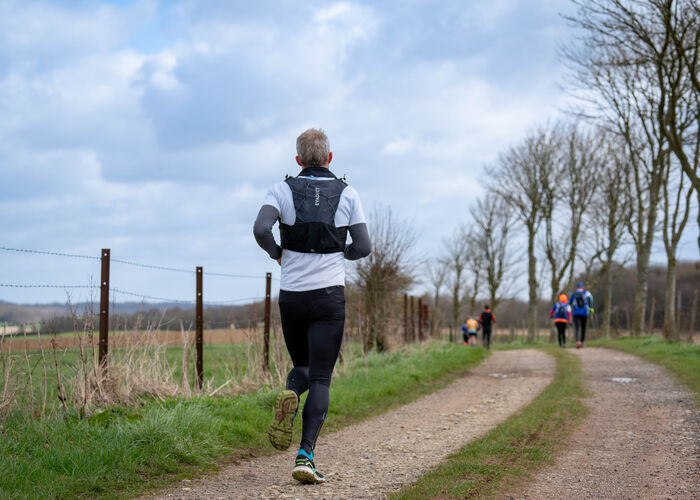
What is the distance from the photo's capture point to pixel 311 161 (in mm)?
4285

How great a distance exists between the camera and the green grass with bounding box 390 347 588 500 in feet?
13.8

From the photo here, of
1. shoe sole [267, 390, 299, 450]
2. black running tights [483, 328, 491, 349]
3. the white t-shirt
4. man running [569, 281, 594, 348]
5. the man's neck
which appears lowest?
black running tights [483, 328, 491, 349]

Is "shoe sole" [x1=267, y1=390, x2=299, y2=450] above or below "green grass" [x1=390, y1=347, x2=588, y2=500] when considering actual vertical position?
above

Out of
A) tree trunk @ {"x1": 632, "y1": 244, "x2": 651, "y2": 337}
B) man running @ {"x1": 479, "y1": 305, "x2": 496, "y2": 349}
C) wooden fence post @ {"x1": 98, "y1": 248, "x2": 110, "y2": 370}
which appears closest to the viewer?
wooden fence post @ {"x1": 98, "y1": 248, "x2": 110, "y2": 370}

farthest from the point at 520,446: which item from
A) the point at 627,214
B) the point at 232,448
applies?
the point at 627,214

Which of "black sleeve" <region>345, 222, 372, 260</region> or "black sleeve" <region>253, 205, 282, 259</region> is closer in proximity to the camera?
"black sleeve" <region>253, 205, 282, 259</region>

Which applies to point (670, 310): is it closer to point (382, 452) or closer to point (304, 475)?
point (382, 452)

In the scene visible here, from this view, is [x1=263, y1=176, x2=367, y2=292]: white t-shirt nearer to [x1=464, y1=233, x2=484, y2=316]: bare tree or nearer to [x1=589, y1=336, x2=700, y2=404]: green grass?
[x1=589, y1=336, x2=700, y2=404]: green grass

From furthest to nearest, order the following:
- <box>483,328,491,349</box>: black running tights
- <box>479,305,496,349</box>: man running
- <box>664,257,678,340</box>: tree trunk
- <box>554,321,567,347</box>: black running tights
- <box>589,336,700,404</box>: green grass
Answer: <box>479,305,496,349</box>: man running, <box>483,328,491,349</box>: black running tights, <box>554,321,567,347</box>: black running tights, <box>664,257,678,340</box>: tree trunk, <box>589,336,700,404</box>: green grass

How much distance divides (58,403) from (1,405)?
0.83m

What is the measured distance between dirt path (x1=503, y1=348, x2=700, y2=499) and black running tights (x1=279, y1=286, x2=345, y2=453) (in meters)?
1.39

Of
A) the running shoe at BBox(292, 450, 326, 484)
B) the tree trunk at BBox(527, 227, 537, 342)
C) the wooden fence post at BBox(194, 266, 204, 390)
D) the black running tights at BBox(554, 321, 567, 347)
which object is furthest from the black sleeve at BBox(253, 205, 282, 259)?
the tree trunk at BBox(527, 227, 537, 342)

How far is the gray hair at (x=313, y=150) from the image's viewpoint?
4270 millimetres

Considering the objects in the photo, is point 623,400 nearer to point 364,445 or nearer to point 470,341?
point 364,445
